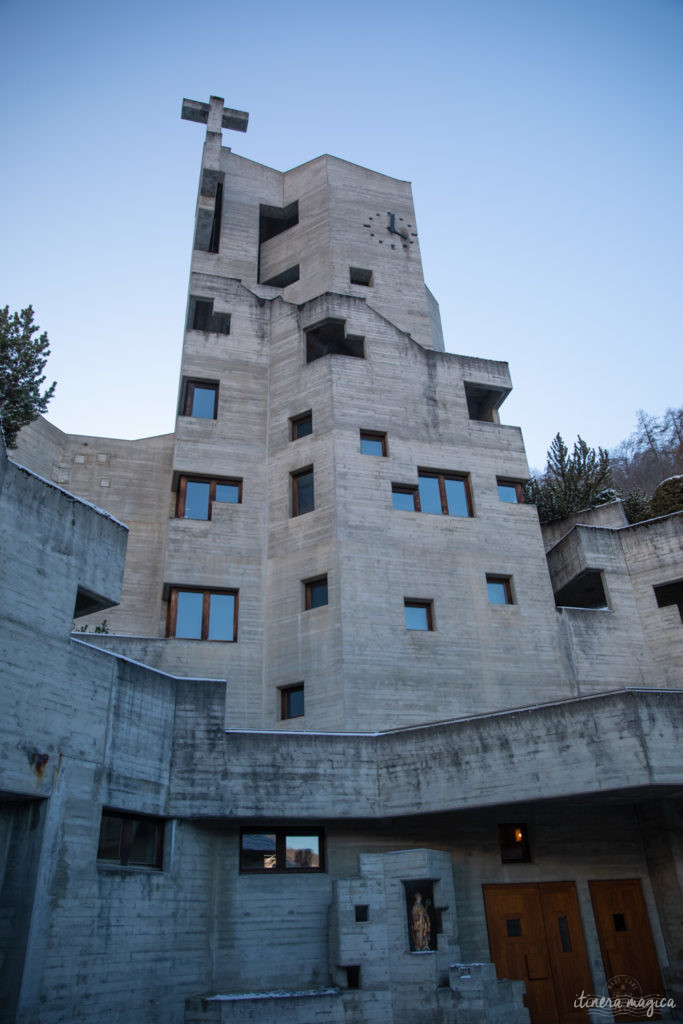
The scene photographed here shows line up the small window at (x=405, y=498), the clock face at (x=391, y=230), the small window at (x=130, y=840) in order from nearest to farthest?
the small window at (x=130, y=840) < the small window at (x=405, y=498) < the clock face at (x=391, y=230)

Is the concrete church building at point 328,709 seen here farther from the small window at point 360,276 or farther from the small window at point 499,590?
the small window at point 360,276

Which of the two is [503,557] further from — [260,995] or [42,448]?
[42,448]

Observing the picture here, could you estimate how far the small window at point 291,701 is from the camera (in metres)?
21.2

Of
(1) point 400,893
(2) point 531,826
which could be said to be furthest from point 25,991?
(2) point 531,826

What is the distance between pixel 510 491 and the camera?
25.8m

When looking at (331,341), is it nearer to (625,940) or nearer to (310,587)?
(310,587)

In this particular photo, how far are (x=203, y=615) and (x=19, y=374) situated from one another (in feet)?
27.2

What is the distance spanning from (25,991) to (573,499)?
25.5 m

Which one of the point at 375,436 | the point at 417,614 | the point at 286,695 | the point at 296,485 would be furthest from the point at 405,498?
the point at 286,695

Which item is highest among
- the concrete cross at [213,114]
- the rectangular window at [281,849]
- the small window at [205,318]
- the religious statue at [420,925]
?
the concrete cross at [213,114]

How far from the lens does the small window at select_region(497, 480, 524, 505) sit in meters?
Result: 25.6

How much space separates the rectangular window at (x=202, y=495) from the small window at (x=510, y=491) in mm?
8640

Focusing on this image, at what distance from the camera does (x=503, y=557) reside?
943 inches

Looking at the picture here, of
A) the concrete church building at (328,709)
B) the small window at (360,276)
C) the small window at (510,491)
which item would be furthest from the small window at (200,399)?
the small window at (510,491)
